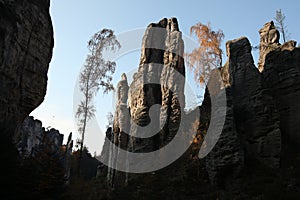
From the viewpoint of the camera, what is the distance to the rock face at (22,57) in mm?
13203

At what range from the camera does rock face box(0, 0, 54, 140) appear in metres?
13.2

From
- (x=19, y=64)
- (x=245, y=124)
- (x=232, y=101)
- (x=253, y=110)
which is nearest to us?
(x=19, y=64)

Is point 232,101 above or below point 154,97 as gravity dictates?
below

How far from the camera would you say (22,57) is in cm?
1463

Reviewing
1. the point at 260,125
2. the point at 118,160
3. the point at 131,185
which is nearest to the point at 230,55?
the point at 260,125

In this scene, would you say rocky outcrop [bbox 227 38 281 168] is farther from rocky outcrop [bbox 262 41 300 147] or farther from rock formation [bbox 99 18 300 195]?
rocky outcrop [bbox 262 41 300 147]

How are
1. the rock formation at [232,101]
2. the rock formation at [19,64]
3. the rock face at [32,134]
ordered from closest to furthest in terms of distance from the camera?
the rock formation at [19,64]
the rock formation at [232,101]
the rock face at [32,134]

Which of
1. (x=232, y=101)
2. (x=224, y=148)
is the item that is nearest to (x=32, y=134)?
(x=232, y=101)

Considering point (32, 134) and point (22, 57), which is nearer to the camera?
point (22, 57)

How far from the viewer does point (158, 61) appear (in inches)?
1062

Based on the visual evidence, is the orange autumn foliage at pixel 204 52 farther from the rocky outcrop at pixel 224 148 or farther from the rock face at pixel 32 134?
the rock face at pixel 32 134

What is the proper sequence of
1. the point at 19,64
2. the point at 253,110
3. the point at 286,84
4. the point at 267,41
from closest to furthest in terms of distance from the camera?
the point at 19,64 < the point at 253,110 < the point at 286,84 < the point at 267,41

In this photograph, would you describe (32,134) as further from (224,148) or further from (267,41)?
(224,148)

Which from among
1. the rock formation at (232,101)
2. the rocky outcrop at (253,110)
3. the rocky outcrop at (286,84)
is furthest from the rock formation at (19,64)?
the rocky outcrop at (286,84)
